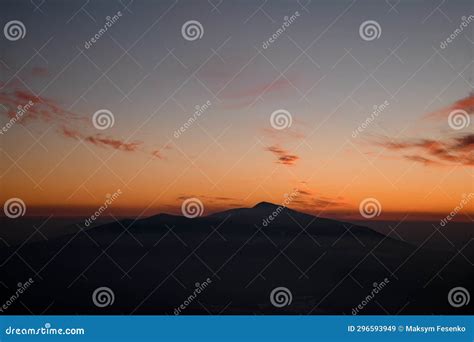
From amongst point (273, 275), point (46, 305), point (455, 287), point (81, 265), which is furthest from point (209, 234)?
point (455, 287)

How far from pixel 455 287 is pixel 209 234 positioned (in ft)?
9.77

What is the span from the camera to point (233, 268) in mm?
6086

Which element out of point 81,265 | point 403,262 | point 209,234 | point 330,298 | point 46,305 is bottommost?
point 46,305

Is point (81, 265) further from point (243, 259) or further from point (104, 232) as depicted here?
point (243, 259)

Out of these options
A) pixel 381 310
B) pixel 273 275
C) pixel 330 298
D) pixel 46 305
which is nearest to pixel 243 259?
pixel 273 275

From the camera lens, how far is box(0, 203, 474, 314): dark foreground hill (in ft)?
19.1

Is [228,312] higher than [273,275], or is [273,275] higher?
[273,275]

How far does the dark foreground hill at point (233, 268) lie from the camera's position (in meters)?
5.84

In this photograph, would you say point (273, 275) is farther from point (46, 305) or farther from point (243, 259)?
point (46, 305)

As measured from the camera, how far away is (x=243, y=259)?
20.5ft

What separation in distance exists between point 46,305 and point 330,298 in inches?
129

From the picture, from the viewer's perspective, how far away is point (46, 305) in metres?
5.77

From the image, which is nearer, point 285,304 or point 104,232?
point 285,304

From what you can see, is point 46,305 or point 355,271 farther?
point 355,271
